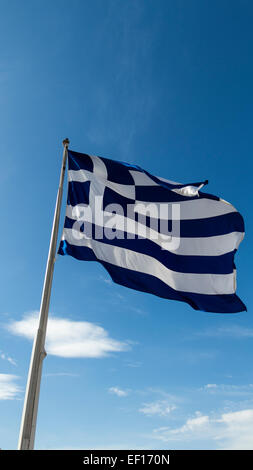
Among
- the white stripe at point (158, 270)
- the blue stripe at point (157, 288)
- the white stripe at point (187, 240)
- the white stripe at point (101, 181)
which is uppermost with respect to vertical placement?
the white stripe at point (101, 181)

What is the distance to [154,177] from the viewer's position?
493 inches

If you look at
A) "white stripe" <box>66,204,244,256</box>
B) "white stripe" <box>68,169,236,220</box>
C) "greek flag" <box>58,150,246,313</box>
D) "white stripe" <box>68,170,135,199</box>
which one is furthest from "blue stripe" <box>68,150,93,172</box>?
"white stripe" <box>66,204,244,256</box>

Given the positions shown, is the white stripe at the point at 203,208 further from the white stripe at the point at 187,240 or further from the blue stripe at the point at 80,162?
the blue stripe at the point at 80,162

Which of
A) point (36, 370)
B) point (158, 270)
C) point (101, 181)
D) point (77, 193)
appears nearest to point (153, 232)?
point (158, 270)

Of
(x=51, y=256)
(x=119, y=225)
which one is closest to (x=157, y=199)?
(x=119, y=225)

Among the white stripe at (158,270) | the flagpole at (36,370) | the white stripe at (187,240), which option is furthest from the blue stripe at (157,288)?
the white stripe at (187,240)

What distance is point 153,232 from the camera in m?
12.0

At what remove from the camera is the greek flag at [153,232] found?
419 inches

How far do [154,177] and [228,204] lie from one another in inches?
103

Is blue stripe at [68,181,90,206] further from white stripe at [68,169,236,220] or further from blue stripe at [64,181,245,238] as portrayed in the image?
white stripe at [68,169,236,220]

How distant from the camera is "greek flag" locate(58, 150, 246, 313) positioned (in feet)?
34.9
